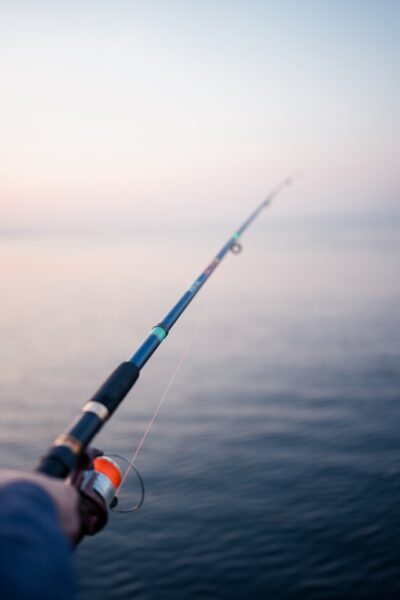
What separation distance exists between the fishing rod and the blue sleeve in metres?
0.65

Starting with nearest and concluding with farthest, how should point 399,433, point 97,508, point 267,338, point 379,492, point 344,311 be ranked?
point 97,508 < point 379,492 < point 399,433 < point 267,338 < point 344,311

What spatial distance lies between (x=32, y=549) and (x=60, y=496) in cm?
27

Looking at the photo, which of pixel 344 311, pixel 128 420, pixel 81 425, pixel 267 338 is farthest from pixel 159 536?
pixel 344 311

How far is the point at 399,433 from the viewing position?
13594mm

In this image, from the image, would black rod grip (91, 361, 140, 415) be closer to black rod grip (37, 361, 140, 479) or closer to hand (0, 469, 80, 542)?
black rod grip (37, 361, 140, 479)

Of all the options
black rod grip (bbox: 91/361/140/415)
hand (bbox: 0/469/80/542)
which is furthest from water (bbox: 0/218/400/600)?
Answer: hand (bbox: 0/469/80/542)

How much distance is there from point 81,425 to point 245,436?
12.2 metres

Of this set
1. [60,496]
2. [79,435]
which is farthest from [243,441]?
[60,496]

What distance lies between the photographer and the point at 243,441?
45.5 ft

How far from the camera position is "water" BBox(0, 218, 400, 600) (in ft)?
30.0

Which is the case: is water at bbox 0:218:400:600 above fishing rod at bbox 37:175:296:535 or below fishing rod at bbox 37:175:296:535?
below

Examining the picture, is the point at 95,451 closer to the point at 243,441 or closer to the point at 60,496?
the point at 60,496

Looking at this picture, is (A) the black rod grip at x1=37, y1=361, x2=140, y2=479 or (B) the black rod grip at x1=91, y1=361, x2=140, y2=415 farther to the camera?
(B) the black rod grip at x1=91, y1=361, x2=140, y2=415

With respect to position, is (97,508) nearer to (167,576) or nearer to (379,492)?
(167,576)
